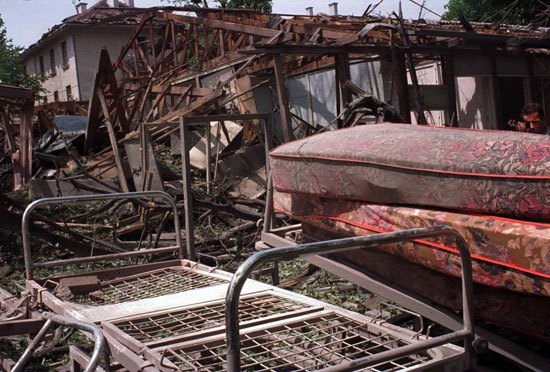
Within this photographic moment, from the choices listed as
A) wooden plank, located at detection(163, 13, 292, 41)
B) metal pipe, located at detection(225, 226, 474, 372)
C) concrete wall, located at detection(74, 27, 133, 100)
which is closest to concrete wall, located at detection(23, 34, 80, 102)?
concrete wall, located at detection(74, 27, 133, 100)

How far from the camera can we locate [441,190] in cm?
322

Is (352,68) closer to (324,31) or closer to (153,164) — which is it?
(324,31)

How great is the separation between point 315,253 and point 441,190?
40.0 inches

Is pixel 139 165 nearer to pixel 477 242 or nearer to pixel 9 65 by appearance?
pixel 477 242

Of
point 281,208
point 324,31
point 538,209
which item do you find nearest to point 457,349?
point 538,209

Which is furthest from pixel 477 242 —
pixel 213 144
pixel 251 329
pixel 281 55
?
pixel 213 144

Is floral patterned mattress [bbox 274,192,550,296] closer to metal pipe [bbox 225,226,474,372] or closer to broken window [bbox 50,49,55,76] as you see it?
metal pipe [bbox 225,226,474,372]

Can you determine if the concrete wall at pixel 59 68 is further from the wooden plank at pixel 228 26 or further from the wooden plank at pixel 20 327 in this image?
the wooden plank at pixel 20 327

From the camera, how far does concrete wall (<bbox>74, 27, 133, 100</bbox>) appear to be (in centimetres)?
3397

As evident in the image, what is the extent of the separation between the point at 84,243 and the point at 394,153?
5.00 m

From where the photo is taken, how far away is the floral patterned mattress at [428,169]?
289 centimetres

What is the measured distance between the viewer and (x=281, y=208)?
465cm

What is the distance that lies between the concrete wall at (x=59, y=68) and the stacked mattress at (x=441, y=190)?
30610 millimetres

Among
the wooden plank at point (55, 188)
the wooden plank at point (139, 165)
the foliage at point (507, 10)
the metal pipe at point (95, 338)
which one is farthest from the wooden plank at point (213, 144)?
the metal pipe at point (95, 338)
